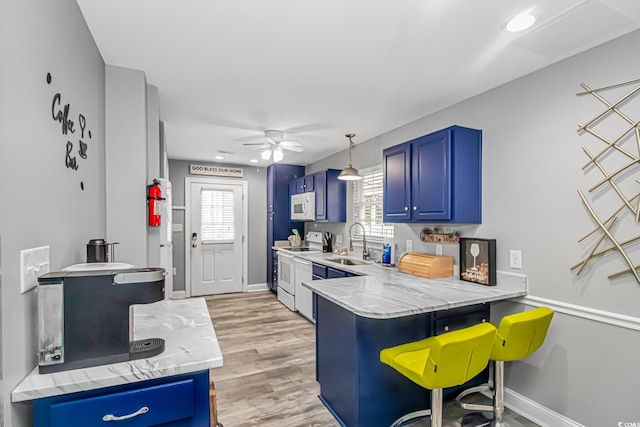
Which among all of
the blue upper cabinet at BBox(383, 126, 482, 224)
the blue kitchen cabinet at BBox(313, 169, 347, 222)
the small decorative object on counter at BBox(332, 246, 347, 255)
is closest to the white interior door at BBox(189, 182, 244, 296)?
the blue kitchen cabinet at BBox(313, 169, 347, 222)

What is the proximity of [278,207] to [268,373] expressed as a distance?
3.49m

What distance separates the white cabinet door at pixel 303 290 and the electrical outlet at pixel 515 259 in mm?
2503

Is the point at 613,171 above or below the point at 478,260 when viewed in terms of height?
above

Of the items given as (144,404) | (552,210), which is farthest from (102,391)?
(552,210)

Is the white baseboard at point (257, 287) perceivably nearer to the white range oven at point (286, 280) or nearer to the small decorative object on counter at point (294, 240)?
the white range oven at point (286, 280)

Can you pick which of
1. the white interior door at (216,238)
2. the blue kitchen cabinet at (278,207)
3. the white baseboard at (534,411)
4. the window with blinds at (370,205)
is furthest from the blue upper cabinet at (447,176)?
the white interior door at (216,238)

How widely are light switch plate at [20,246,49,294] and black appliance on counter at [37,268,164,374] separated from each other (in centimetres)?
4

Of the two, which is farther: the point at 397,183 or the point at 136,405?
the point at 397,183

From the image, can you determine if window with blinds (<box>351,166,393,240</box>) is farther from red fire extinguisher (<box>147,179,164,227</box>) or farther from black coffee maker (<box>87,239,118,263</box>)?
black coffee maker (<box>87,239,118,263</box>)

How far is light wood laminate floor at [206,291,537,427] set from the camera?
2238mm

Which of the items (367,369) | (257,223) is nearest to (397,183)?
(367,369)

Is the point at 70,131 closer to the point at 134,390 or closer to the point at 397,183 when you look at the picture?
the point at 134,390

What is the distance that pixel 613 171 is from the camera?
6.13 ft

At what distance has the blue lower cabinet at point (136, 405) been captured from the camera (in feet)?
3.21
